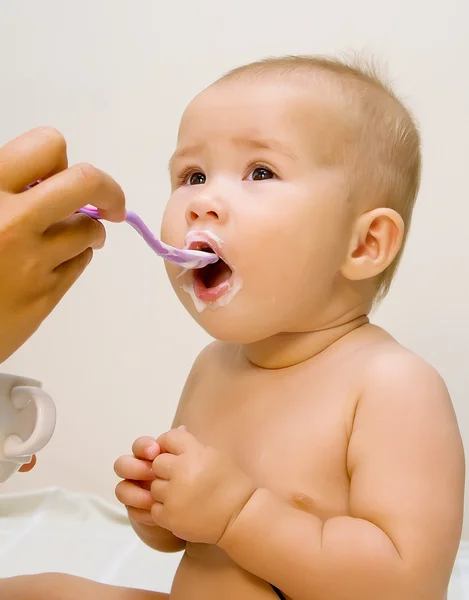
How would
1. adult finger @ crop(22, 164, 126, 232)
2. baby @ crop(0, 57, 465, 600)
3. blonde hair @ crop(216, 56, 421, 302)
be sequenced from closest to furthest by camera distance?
adult finger @ crop(22, 164, 126, 232) < baby @ crop(0, 57, 465, 600) < blonde hair @ crop(216, 56, 421, 302)

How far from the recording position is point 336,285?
776 millimetres

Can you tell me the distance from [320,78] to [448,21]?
0.75m

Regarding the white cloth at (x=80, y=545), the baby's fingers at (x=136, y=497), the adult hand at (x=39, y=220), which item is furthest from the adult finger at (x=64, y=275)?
the white cloth at (x=80, y=545)

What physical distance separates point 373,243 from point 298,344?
13 cm

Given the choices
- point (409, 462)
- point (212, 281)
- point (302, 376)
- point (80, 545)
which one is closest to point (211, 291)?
point (212, 281)

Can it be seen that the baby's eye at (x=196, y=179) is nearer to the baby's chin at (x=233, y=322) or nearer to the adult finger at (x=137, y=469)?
the baby's chin at (x=233, y=322)

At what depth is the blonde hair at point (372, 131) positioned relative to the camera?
2.49ft

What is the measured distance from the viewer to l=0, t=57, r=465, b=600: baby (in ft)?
2.16

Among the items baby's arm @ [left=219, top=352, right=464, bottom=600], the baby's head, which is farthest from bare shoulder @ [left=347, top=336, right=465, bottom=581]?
the baby's head

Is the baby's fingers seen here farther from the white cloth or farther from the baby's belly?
the white cloth

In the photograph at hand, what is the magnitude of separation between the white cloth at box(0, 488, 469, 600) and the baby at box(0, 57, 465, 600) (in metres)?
0.43

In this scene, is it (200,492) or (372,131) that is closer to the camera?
(200,492)

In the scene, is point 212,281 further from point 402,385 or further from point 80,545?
point 80,545

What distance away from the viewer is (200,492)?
667 mm
